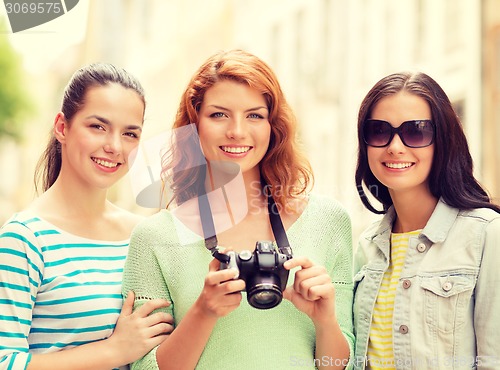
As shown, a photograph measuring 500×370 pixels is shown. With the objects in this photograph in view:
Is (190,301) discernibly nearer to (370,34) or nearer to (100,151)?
(100,151)

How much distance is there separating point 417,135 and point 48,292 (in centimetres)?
84

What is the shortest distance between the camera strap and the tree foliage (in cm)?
402

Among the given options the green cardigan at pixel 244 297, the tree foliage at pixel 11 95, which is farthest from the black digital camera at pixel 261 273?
the tree foliage at pixel 11 95

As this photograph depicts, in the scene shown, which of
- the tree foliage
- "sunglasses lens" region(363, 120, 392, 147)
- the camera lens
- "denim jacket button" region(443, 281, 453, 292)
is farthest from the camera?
the tree foliage

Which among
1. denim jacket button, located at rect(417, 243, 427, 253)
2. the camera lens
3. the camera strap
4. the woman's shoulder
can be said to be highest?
the woman's shoulder

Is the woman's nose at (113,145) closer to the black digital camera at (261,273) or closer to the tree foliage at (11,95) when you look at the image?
the black digital camera at (261,273)

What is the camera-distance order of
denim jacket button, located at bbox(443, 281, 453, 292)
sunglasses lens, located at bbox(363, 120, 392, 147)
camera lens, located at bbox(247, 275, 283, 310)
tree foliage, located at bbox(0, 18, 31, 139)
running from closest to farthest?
camera lens, located at bbox(247, 275, 283, 310) → denim jacket button, located at bbox(443, 281, 453, 292) → sunglasses lens, located at bbox(363, 120, 392, 147) → tree foliage, located at bbox(0, 18, 31, 139)

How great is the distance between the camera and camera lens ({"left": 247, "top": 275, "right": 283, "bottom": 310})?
1.25 m

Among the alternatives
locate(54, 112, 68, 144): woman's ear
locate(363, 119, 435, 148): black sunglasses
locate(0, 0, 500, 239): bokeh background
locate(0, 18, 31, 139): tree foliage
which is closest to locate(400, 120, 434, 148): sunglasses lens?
locate(363, 119, 435, 148): black sunglasses

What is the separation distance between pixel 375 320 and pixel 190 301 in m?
0.40

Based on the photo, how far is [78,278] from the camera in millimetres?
1457

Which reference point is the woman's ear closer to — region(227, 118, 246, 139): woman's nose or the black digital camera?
region(227, 118, 246, 139): woman's nose

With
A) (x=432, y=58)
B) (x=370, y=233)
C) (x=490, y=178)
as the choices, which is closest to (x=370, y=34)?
(x=432, y=58)

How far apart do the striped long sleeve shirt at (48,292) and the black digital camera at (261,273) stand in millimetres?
333
